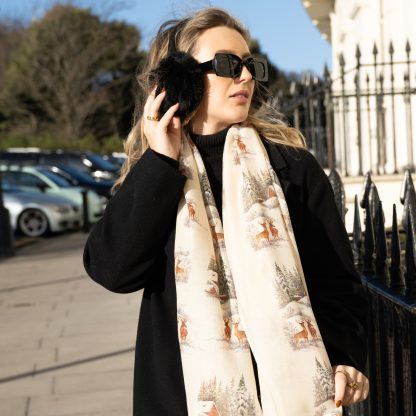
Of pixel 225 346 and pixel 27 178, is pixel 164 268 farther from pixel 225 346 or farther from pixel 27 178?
pixel 27 178

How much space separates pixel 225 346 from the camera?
6.69 feet

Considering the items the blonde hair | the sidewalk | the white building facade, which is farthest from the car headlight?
the blonde hair

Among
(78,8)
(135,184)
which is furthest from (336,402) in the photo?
(78,8)

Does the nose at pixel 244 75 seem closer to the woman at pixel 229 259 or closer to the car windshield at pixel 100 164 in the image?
the woman at pixel 229 259

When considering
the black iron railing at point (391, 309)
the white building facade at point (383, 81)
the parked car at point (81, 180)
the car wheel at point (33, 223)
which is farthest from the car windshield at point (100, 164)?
the black iron railing at point (391, 309)

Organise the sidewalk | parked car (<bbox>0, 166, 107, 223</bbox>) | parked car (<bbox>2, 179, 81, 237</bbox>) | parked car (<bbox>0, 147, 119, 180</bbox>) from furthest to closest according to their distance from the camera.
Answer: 1. parked car (<bbox>0, 147, 119, 180</bbox>)
2. parked car (<bbox>0, 166, 107, 223</bbox>)
3. parked car (<bbox>2, 179, 81, 237</bbox>)
4. the sidewalk

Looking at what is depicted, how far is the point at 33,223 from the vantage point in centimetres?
1781

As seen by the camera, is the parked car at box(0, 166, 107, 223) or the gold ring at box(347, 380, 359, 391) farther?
the parked car at box(0, 166, 107, 223)

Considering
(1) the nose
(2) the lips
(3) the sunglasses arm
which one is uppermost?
(3) the sunglasses arm

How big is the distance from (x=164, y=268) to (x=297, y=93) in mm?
8590

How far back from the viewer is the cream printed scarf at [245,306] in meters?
2.00

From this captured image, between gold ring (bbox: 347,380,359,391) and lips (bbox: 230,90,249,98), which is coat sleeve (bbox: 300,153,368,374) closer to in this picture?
gold ring (bbox: 347,380,359,391)

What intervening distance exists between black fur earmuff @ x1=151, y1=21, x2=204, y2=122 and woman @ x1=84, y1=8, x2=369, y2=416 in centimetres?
3

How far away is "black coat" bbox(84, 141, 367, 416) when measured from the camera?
212 cm
